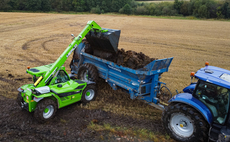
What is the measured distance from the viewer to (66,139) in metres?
5.53

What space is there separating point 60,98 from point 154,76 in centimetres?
335

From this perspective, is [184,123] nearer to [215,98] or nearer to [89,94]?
[215,98]

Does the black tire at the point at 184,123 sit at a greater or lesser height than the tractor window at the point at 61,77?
lesser

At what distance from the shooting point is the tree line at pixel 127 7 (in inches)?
1686

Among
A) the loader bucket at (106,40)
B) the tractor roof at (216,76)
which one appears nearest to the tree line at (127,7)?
the loader bucket at (106,40)

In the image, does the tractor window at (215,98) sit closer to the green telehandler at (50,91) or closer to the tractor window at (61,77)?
the green telehandler at (50,91)

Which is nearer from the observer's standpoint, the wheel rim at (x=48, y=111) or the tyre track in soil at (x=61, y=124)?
the tyre track in soil at (x=61, y=124)

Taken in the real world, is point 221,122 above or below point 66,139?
above

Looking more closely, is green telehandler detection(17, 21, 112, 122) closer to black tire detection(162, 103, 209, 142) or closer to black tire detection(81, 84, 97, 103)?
black tire detection(81, 84, 97, 103)

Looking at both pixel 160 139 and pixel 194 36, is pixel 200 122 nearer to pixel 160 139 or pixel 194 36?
pixel 160 139

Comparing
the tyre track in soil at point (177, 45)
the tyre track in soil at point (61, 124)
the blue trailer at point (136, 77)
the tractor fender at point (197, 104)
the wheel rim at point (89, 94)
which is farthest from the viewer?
the tyre track in soil at point (177, 45)

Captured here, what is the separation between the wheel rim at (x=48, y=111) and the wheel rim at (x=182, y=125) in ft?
12.5

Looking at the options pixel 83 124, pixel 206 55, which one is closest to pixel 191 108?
pixel 83 124

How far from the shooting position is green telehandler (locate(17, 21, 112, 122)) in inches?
234
